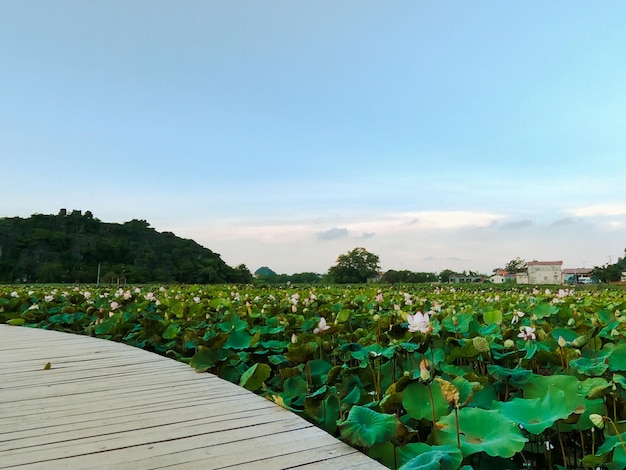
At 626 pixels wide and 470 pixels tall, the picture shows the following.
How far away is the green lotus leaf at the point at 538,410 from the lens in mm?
1058

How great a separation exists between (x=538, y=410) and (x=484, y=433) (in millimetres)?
174

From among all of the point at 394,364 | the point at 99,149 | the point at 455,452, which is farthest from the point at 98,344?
the point at 99,149

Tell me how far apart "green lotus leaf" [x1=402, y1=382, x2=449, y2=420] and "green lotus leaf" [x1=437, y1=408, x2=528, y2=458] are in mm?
165

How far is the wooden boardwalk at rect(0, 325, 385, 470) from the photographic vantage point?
114 cm

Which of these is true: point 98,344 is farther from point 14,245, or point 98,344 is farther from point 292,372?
point 14,245

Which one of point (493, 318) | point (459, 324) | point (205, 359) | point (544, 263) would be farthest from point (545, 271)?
point (205, 359)

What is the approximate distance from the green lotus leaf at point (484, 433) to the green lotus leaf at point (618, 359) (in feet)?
2.26

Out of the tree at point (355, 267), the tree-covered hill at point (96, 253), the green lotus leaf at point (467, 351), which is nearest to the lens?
the green lotus leaf at point (467, 351)

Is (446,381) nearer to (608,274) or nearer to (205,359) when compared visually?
(205,359)

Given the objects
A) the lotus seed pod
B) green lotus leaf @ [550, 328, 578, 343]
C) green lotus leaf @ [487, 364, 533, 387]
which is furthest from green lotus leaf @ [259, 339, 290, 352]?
green lotus leaf @ [550, 328, 578, 343]

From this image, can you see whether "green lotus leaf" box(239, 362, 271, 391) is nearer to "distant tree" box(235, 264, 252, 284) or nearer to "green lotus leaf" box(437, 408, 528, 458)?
"green lotus leaf" box(437, 408, 528, 458)

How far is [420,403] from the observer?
1.30 m

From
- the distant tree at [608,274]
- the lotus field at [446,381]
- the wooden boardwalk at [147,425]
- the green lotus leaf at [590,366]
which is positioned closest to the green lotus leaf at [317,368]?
the lotus field at [446,381]

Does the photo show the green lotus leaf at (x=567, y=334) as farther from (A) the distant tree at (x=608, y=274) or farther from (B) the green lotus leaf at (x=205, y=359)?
(A) the distant tree at (x=608, y=274)
